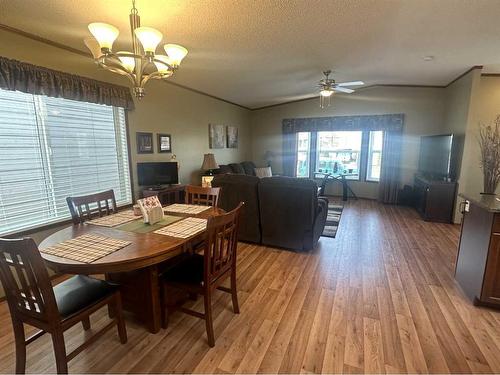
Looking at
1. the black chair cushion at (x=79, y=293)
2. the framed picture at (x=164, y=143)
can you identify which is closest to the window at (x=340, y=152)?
the framed picture at (x=164, y=143)

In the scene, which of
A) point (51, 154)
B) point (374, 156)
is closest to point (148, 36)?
point (51, 154)

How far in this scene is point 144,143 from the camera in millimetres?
3910

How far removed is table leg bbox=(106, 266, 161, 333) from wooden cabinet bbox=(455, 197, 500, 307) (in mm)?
2681

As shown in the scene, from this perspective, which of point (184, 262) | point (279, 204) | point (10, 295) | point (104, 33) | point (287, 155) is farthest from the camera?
point (287, 155)

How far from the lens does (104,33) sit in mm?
1647

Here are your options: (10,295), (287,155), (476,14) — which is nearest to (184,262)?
(10,295)

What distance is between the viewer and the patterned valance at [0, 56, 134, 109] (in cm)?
229

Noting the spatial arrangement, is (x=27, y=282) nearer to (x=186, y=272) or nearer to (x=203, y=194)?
(x=186, y=272)

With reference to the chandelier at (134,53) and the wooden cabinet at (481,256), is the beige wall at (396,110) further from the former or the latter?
the chandelier at (134,53)

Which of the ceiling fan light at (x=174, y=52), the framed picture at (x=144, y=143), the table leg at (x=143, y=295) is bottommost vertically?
the table leg at (x=143, y=295)

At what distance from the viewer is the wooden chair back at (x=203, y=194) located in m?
2.85

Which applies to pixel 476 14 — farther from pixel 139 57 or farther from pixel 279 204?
pixel 139 57

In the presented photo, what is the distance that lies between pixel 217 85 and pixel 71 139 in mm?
2720

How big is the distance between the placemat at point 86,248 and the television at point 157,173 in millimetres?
2110
